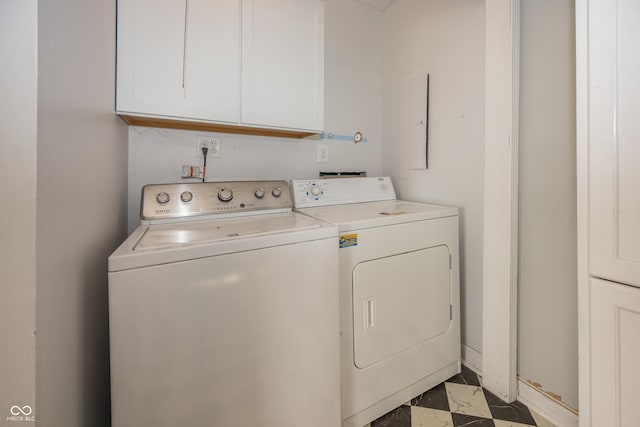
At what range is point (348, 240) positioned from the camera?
3.80 ft

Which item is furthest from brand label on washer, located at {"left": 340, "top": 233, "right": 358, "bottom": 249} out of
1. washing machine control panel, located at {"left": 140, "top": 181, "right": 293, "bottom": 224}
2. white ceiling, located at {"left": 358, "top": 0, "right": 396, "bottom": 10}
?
white ceiling, located at {"left": 358, "top": 0, "right": 396, "bottom": 10}

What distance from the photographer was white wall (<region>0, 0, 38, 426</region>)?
516 mm

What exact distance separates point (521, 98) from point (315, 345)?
1.44 m

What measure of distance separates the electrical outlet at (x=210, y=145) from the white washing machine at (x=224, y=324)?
0.50 meters

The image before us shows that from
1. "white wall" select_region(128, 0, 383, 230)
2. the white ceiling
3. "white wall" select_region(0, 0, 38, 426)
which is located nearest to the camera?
"white wall" select_region(0, 0, 38, 426)

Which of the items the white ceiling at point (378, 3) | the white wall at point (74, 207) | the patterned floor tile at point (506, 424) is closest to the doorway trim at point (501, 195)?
the patterned floor tile at point (506, 424)

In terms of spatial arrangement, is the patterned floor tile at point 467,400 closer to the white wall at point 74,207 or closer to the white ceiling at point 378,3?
the white wall at point 74,207

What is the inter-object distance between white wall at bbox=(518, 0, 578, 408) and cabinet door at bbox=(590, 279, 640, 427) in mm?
210

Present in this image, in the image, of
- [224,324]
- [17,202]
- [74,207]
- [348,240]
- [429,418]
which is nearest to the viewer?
[17,202]

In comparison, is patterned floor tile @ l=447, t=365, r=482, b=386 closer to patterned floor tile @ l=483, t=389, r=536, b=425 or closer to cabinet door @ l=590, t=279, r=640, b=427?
patterned floor tile @ l=483, t=389, r=536, b=425

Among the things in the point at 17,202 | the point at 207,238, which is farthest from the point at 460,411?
the point at 17,202

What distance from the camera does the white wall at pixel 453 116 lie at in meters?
1.49

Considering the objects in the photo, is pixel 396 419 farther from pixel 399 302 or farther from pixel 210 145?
pixel 210 145

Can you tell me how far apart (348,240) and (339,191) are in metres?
0.59
